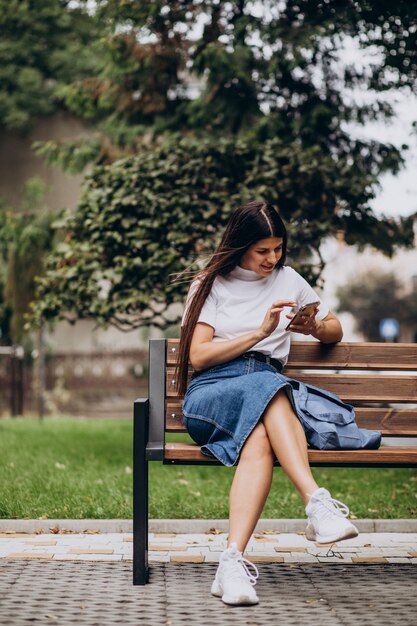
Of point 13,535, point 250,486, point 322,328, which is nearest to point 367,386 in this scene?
point 322,328

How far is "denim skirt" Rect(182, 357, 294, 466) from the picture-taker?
4.33 m

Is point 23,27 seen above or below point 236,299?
above

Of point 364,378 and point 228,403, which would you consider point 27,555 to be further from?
point 364,378

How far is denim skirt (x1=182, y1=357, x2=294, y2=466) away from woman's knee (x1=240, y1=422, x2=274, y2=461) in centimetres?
2

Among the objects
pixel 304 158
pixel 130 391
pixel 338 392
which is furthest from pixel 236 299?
pixel 130 391

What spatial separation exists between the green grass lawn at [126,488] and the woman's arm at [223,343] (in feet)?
6.51

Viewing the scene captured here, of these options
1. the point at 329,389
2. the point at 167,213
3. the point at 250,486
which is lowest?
the point at 250,486

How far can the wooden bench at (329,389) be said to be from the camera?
4.49 m

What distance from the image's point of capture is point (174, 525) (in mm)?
6074

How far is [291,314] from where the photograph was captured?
4.88m

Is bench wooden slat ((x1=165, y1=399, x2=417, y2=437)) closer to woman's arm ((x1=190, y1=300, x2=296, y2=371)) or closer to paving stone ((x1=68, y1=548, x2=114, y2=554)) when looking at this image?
woman's arm ((x1=190, y1=300, x2=296, y2=371))

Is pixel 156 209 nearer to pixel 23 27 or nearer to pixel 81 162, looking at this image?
pixel 81 162

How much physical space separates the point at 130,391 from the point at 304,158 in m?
19.7

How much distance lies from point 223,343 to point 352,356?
2.65ft
